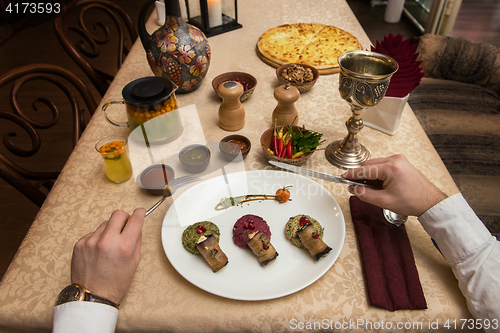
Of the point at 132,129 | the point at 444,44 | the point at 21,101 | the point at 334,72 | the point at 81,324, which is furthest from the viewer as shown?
the point at 21,101

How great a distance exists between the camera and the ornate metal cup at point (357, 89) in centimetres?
74

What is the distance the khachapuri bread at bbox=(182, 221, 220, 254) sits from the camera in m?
0.63

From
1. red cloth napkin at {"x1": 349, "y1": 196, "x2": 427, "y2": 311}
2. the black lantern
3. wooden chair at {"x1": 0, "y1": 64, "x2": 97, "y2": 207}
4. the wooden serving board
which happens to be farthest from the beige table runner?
the black lantern

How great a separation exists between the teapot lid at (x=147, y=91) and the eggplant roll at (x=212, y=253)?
16.1 inches

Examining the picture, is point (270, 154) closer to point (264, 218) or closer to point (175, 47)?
point (264, 218)

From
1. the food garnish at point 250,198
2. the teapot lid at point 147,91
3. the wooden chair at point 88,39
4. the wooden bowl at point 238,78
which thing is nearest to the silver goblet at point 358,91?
the food garnish at point 250,198

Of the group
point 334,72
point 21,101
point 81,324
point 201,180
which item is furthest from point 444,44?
point 21,101

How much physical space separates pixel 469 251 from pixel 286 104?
0.55m

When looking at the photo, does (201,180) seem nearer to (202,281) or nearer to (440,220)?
(202,281)

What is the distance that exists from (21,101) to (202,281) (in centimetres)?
251

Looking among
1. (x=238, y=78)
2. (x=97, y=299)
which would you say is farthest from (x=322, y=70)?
(x=97, y=299)

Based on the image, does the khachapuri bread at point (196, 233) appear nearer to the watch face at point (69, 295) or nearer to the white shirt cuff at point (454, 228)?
the watch face at point (69, 295)

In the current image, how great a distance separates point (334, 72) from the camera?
4.10 feet

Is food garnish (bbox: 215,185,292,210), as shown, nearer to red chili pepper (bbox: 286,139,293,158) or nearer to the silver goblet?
red chili pepper (bbox: 286,139,293,158)
